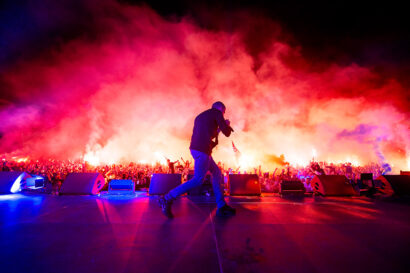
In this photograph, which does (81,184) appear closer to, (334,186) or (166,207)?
(166,207)

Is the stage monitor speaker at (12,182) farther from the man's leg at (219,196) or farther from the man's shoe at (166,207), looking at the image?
the man's leg at (219,196)

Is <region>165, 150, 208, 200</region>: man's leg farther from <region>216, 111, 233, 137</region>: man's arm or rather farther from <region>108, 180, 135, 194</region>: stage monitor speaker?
<region>108, 180, 135, 194</region>: stage monitor speaker

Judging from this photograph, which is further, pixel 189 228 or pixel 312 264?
pixel 189 228

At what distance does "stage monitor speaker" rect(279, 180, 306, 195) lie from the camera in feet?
19.9

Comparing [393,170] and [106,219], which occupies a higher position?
[393,170]

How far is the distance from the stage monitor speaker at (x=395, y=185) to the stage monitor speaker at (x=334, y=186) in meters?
1.17

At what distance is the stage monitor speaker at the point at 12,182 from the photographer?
5.61 metres

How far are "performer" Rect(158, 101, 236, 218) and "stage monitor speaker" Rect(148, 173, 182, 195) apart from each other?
2.75 m

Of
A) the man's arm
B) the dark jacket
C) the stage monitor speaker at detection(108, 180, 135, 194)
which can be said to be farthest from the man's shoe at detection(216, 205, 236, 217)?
the stage monitor speaker at detection(108, 180, 135, 194)

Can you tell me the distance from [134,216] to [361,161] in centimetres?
1702

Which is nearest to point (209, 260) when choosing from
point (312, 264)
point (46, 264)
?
point (312, 264)

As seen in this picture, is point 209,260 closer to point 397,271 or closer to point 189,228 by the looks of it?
point 189,228

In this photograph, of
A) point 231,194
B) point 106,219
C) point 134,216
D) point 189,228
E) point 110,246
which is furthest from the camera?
point 231,194

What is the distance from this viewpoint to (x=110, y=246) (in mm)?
1816
